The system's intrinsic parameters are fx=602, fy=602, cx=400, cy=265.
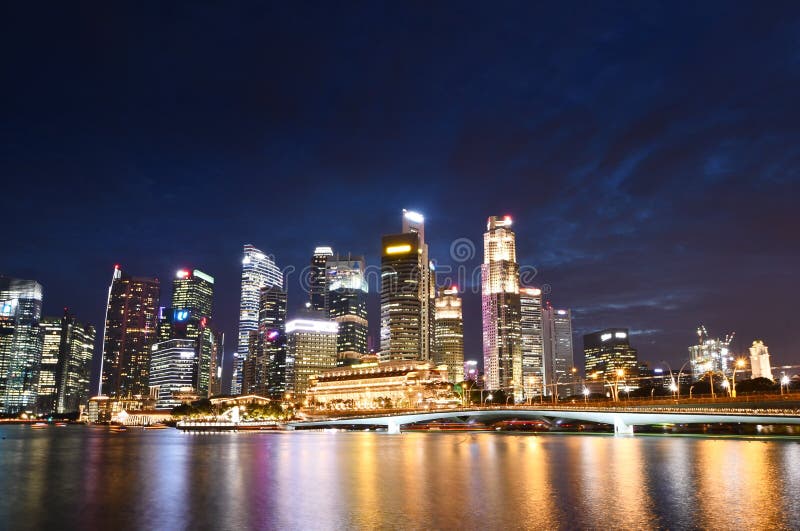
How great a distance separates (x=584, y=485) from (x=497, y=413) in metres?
104

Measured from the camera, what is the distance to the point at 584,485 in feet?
139

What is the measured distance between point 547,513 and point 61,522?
2576 cm

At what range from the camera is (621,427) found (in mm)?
126312

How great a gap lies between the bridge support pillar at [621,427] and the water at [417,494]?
192 ft

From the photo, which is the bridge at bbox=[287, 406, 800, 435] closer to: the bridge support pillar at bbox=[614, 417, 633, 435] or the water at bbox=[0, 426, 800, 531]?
the bridge support pillar at bbox=[614, 417, 633, 435]

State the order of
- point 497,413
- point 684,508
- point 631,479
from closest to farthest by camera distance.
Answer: point 684,508 < point 631,479 < point 497,413

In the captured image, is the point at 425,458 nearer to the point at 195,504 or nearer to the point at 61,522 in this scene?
the point at 195,504

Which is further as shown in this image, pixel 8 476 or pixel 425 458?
pixel 425 458

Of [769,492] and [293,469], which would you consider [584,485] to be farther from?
[293,469]

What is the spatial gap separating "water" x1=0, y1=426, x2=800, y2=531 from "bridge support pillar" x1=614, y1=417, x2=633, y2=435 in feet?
192

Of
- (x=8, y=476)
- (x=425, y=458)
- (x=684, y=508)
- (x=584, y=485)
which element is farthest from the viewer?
(x=425, y=458)

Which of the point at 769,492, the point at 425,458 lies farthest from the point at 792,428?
the point at 769,492

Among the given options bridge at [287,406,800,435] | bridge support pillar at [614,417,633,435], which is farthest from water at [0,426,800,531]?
bridge support pillar at [614,417,633,435]

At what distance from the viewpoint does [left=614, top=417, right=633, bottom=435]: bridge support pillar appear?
404 ft
